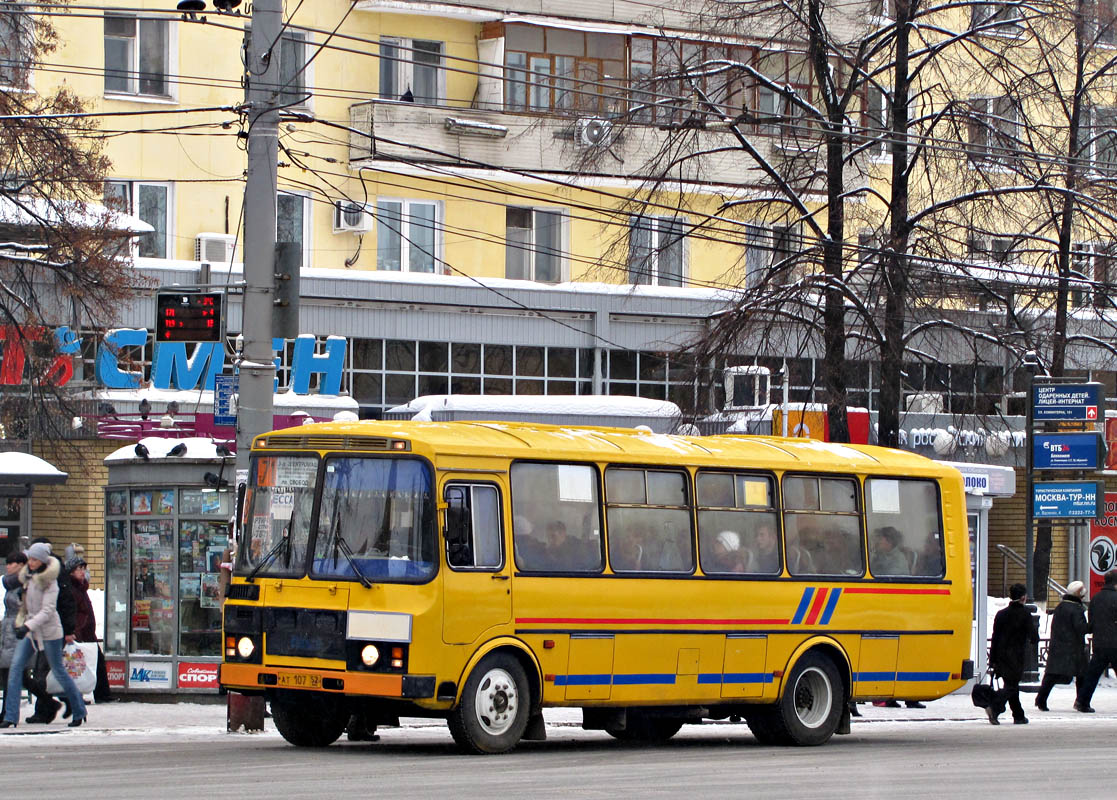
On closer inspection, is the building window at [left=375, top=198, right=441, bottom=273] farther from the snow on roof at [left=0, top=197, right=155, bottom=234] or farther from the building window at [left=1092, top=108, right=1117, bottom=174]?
the building window at [left=1092, top=108, right=1117, bottom=174]

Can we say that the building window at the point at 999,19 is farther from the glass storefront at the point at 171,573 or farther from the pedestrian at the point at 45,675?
the pedestrian at the point at 45,675

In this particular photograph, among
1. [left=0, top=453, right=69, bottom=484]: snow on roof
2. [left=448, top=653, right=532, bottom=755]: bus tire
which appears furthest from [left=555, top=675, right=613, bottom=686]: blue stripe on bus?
[left=0, top=453, right=69, bottom=484]: snow on roof

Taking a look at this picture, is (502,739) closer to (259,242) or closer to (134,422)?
(259,242)

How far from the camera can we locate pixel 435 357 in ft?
129

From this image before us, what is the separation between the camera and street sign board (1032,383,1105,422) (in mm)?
26531

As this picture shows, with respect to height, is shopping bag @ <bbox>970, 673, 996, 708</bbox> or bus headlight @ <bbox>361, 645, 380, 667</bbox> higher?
bus headlight @ <bbox>361, 645, 380, 667</bbox>

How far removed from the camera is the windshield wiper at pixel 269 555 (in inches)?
594

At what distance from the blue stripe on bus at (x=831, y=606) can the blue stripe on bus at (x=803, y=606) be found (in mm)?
206

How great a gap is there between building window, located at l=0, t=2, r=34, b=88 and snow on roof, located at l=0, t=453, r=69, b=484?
494 centimetres

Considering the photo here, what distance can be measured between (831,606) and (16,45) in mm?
13834

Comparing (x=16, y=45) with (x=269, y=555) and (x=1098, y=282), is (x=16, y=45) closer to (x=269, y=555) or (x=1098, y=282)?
(x=269, y=555)

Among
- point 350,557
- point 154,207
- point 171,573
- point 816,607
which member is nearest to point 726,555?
point 816,607

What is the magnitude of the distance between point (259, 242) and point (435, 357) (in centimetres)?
2173

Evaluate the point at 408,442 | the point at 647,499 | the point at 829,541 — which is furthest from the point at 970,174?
the point at 408,442
